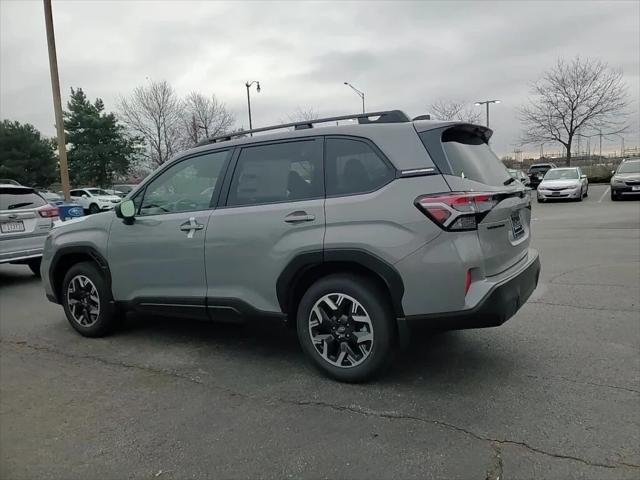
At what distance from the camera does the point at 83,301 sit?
507 centimetres

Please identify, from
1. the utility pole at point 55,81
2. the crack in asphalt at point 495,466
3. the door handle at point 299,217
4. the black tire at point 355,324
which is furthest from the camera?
the utility pole at point 55,81

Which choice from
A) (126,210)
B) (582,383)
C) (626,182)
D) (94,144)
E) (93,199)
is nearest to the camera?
(582,383)

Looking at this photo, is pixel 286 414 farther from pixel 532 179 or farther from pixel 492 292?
pixel 532 179

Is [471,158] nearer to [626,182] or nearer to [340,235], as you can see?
Answer: [340,235]

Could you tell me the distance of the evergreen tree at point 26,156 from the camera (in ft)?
144

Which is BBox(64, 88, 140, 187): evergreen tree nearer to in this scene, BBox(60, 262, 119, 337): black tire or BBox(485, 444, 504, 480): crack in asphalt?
BBox(60, 262, 119, 337): black tire

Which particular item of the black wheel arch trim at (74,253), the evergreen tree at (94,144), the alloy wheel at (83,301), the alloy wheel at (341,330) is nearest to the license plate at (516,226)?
the alloy wheel at (341,330)

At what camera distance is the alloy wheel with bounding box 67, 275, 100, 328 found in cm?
499

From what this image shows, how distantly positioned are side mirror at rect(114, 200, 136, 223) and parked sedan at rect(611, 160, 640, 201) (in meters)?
19.8

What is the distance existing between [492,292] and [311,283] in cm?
128

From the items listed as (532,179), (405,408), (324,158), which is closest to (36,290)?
(324,158)

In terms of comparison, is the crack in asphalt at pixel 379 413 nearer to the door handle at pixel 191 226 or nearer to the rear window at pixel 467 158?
the door handle at pixel 191 226

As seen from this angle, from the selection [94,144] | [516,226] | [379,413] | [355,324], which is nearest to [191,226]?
[355,324]

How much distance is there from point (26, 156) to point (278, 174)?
48.9m
